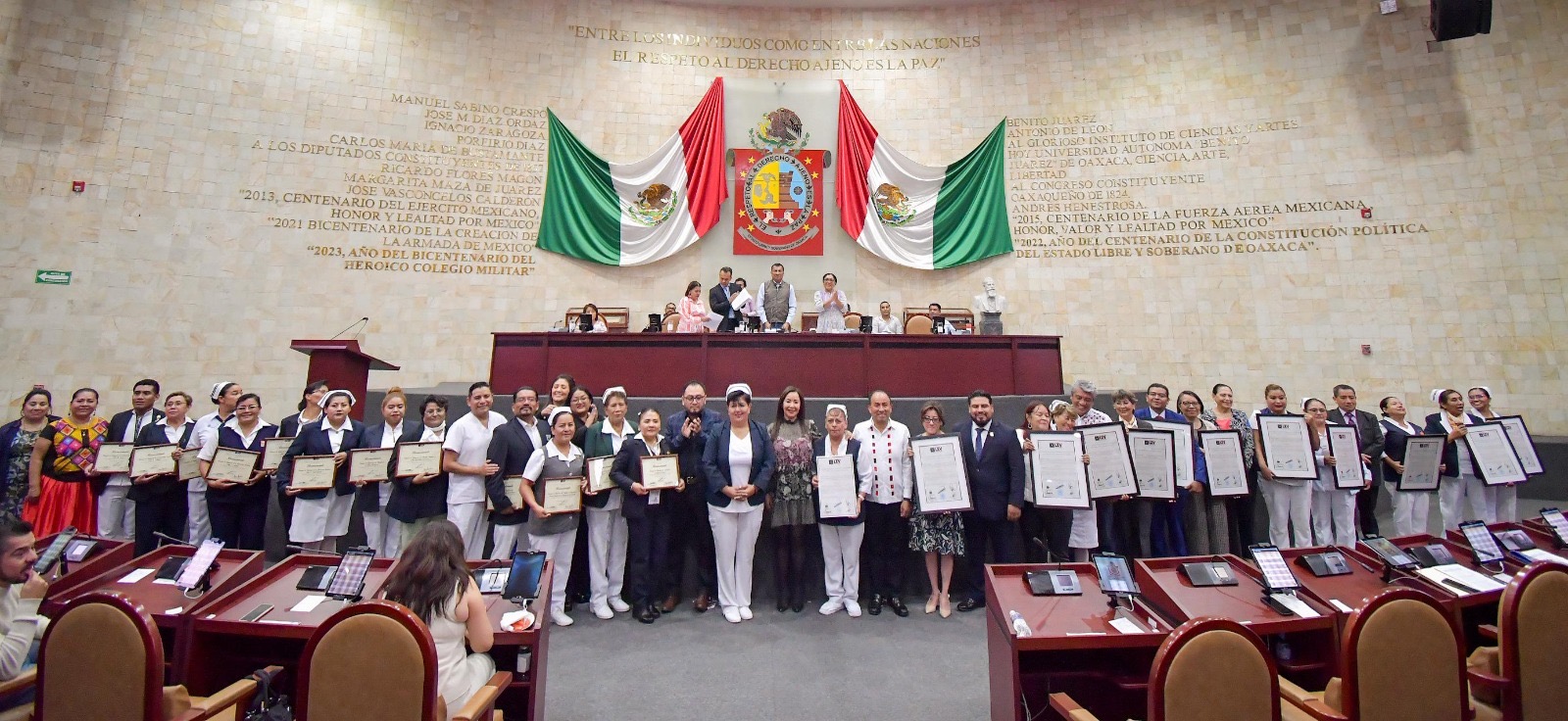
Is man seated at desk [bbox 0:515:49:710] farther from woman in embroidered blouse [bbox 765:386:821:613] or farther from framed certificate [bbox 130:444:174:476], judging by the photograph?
woman in embroidered blouse [bbox 765:386:821:613]

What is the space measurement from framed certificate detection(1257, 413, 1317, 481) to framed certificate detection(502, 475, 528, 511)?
5.99 metres

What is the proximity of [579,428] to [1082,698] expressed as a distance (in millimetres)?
3952

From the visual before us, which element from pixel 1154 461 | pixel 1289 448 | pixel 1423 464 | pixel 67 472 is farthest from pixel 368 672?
pixel 1423 464

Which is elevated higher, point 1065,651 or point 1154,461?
point 1154,461

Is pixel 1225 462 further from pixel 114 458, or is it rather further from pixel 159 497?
pixel 114 458

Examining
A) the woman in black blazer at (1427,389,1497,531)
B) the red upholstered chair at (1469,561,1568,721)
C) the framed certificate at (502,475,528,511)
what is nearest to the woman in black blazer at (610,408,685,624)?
the framed certificate at (502,475,528,511)

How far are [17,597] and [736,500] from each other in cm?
350

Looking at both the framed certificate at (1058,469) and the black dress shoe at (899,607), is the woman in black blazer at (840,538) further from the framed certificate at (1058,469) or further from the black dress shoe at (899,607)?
the framed certificate at (1058,469)

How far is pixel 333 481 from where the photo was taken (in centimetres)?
486

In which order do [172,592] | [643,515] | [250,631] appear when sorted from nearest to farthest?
[250,631], [172,592], [643,515]

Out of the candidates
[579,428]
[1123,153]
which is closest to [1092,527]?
[579,428]

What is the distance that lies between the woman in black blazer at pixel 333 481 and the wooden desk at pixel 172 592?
147 centimetres

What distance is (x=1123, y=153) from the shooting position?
449 inches

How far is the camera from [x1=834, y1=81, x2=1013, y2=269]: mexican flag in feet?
37.9
